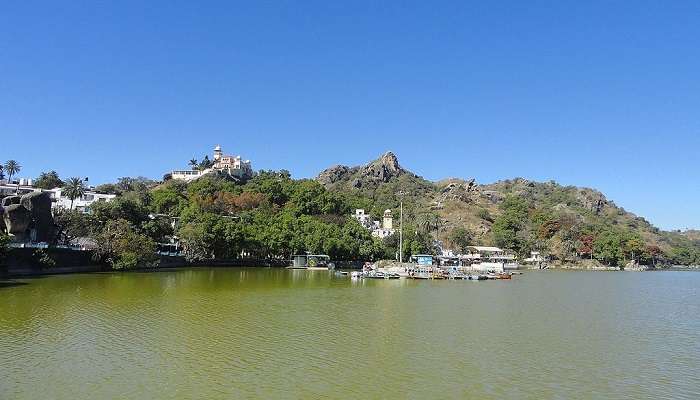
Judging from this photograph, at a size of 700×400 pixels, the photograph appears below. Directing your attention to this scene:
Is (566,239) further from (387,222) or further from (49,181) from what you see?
(49,181)

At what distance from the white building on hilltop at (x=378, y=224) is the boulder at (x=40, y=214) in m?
63.3

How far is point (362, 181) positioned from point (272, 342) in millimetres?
174718

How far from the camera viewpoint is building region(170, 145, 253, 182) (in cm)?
14298

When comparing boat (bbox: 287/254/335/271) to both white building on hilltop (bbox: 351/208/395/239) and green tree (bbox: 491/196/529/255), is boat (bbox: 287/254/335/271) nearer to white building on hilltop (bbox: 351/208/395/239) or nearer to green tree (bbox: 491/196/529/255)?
white building on hilltop (bbox: 351/208/395/239)

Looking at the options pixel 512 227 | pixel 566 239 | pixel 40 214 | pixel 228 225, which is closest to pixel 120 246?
pixel 40 214

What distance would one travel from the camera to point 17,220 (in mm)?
56844

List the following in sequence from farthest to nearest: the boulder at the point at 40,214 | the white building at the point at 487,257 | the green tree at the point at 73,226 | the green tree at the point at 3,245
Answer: the white building at the point at 487,257, the green tree at the point at 73,226, the boulder at the point at 40,214, the green tree at the point at 3,245

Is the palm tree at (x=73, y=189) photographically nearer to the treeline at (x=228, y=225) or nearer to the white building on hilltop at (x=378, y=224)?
the treeline at (x=228, y=225)

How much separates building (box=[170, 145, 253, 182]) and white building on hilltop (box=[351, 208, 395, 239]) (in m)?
38.3

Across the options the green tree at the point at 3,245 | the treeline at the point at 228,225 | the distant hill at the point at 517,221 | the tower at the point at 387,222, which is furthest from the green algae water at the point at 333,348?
the distant hill at the point at 517,221

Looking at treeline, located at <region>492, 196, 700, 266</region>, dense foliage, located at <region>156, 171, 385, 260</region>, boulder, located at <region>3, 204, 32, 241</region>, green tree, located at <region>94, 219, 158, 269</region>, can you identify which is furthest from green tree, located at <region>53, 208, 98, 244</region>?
treeline, located at <region>492, 196, 700, 266</region>

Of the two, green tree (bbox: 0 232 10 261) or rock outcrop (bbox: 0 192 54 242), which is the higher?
rock outcrop (bbox: 0 192 54 242)

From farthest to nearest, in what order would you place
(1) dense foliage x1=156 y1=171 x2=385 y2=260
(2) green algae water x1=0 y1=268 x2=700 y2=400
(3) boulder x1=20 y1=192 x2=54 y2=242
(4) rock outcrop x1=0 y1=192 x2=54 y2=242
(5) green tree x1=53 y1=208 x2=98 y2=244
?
(1) dense foliage x1=156 y1=171 x2=385 y2=260
(5) green tree x1=53 y1=208 x2=98 y2=244
(3) boulder x1=20 y1=192 x2=54 y2=242
(4) rock outcrop x1=0 y1=192 x2=54 y2=242
(2) green algae water x1=0 y1=268 x2=700 y2=400

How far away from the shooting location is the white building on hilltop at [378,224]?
114m
